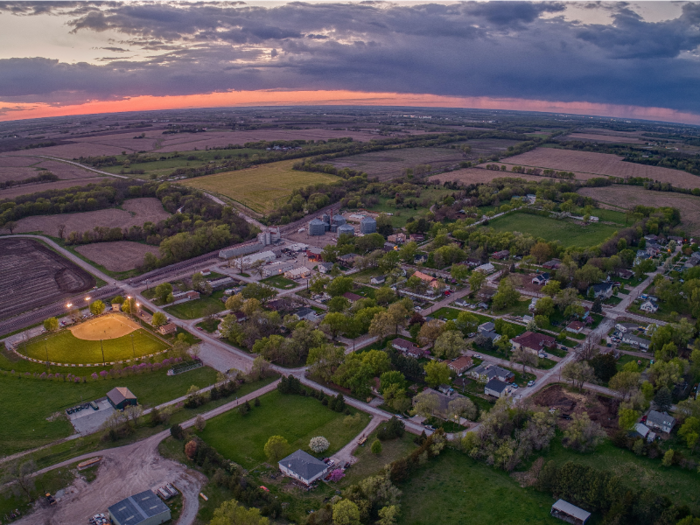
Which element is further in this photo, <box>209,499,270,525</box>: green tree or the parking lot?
the parking lot

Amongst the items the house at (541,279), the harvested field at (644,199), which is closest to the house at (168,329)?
the house at (541,279)

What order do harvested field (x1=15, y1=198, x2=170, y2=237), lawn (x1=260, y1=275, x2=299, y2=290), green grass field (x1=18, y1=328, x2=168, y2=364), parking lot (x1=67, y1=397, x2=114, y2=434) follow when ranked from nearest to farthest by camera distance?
parking lot (x1=67, y1=397, x2=114, y2=434) → green grass field (x1=18, y1=328, x2=168, y2=364) → lawn (x1=260, y1=275, x2=299, y2=290) → harvested field (x1=15, y1=198, x2=170, y2=237)

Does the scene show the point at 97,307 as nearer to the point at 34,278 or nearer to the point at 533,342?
the point at 34,278

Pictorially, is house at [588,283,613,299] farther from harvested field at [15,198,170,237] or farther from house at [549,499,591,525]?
harvested field at [15,198,170,237]

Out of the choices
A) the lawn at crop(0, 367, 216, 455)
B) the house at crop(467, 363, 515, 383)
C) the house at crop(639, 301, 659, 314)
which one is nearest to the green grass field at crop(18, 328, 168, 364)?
the lawn at crop(0, 367, 216, 455)

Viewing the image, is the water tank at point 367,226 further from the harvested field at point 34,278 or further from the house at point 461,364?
the house at point 461,364

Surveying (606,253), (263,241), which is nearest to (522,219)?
(606,253)

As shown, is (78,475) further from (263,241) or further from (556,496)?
(263,241)
